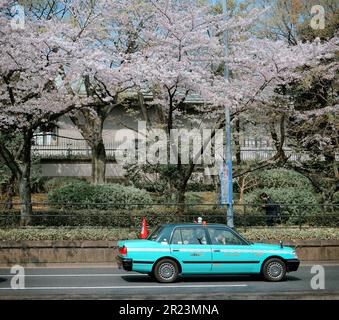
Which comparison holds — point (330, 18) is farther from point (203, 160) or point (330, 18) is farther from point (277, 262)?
point (277, 262)

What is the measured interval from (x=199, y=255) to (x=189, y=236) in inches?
21.5

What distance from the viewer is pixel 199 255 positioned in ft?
46.3

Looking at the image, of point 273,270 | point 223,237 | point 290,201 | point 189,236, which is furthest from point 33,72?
point 290,201

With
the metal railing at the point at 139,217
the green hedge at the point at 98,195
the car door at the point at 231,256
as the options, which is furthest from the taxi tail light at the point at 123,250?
the green hedge at the point at 98,195

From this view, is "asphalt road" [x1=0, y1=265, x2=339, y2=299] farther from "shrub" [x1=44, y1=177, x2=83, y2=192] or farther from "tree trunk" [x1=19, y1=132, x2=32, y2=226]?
"shrub" [x1=44, y1=177, x2=83, y2=192]

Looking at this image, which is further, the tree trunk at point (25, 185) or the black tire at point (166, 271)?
the tree trunk at point (25, 185)

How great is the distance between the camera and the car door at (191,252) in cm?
1405

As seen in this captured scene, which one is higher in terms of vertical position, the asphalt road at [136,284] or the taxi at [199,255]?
the taxi at [199,255]

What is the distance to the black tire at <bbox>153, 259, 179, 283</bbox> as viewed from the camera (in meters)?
A: 14.0

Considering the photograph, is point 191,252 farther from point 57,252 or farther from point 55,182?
point 55,182

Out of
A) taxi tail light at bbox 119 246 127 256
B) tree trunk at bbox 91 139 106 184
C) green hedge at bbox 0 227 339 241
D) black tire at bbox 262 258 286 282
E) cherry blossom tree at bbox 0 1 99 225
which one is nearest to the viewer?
taxi tail light at bbox 119 246 127 256

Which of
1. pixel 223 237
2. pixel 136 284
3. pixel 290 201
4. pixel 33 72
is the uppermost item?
pixel 33 72

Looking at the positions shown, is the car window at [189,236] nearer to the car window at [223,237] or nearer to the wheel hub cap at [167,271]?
the car window at [223,237]

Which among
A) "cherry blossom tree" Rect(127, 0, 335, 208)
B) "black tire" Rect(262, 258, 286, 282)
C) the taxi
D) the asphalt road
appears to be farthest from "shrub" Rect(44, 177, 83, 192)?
"black tire" Rect(262, 258, 286, 282)
